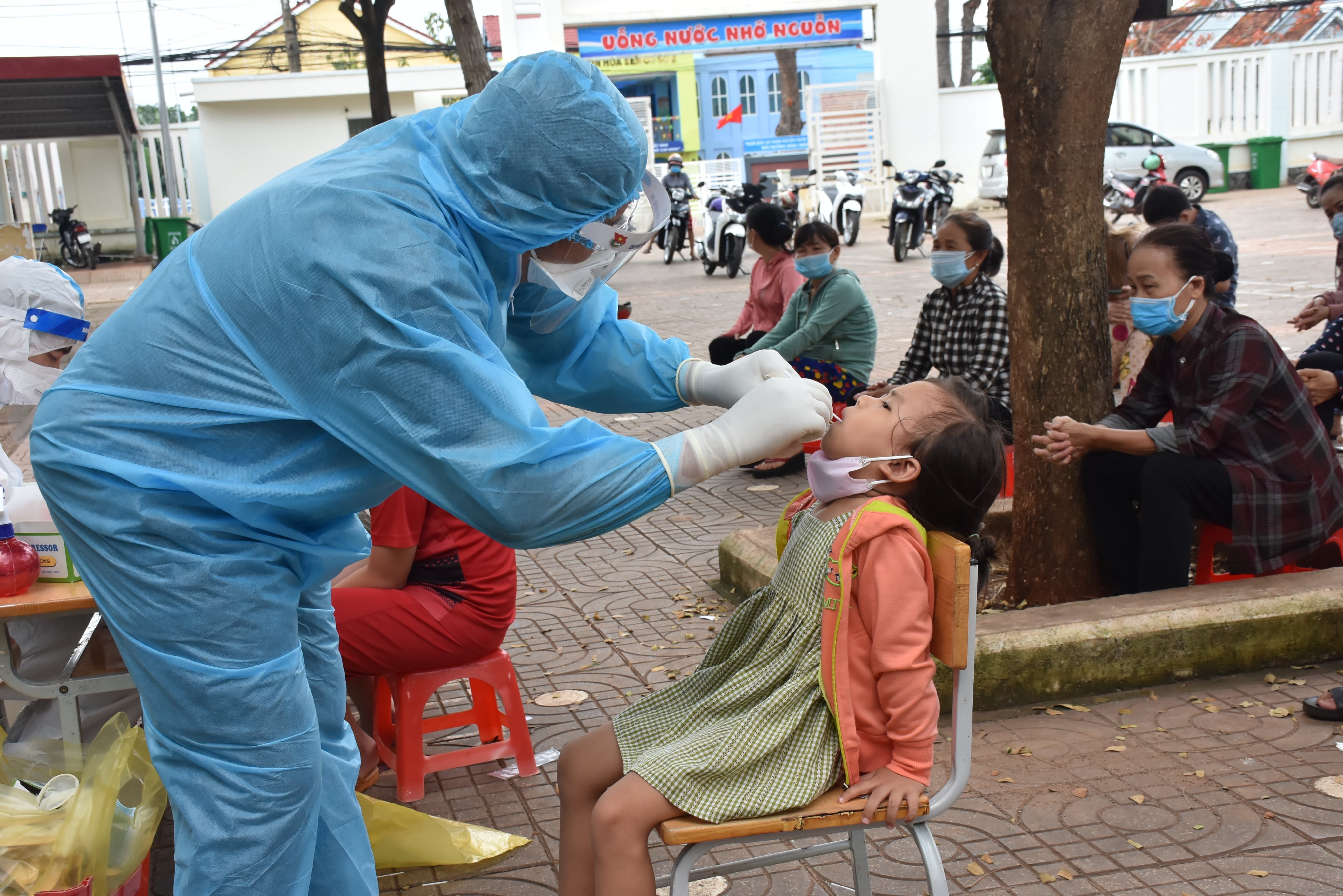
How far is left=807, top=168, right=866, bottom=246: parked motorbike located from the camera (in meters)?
19.3

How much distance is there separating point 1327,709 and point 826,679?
6.33 feet

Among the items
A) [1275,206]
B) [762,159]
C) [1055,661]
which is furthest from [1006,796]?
[762,159]

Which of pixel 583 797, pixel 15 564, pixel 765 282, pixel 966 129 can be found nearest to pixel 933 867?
pixel 583 797

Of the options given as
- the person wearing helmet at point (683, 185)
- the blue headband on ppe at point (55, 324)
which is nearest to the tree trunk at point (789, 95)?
the person wearing helmet at point (683, 185)

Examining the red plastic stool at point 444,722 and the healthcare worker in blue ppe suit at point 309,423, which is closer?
the healthcare worker in blue ppe suit at point 309,423

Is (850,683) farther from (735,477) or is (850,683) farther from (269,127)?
(269,127)

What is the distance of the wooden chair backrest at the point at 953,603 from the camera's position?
204 centimetres

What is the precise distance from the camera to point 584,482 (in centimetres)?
176

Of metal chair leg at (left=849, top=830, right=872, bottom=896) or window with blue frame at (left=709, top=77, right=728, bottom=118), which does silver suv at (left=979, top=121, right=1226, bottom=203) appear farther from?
metal chair leg at (left=849, top=830, right=872, bottom=896)

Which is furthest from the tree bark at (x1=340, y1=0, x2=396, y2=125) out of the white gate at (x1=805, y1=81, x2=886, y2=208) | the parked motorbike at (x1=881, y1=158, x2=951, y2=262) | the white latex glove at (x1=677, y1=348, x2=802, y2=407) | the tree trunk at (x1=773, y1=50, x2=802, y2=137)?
the tree trunk at (x1=773, y1=50, x2=802, y2=137)

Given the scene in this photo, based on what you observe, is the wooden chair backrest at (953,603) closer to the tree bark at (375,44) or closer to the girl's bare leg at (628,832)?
the girl's bare leg at (628,832)

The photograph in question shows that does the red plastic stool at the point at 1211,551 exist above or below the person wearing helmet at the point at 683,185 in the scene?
below

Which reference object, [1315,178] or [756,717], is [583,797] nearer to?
[756,717]

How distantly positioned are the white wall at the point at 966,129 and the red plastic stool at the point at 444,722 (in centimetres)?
2459
